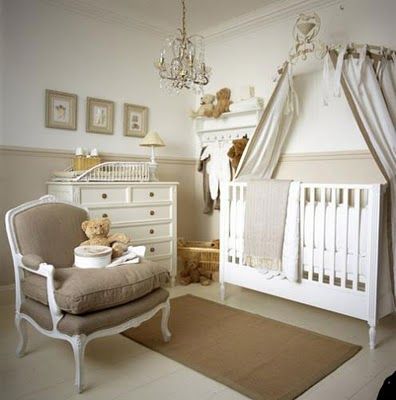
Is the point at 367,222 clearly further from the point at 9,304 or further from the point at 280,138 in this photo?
the point at 9,304

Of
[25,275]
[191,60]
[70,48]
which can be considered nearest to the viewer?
[25,275]

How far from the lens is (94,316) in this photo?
201 cm

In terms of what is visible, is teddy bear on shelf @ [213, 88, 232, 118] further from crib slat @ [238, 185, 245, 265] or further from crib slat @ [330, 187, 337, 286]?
crib slat @ [330, 187, 337, 286]

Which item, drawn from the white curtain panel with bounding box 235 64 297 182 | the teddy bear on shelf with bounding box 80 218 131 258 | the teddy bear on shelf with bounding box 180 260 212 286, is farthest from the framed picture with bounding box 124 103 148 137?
the teddy bear on shelf with bounding box 80 218 131 258

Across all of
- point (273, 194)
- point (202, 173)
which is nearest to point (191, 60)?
point (273, 194)

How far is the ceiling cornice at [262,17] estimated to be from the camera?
3.53 m

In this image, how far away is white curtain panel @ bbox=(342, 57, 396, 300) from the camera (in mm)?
2588

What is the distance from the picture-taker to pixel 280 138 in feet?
12.1

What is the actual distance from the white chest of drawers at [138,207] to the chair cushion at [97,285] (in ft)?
3.34

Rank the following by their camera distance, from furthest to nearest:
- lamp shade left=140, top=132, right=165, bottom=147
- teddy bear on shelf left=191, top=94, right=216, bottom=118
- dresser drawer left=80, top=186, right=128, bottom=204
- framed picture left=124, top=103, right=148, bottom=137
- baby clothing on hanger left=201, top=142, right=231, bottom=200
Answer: teddy bear on shelf left=191, top=94, right=216, bottom=118 → baby clothing on hanger left=201, top=142, right=231, bottom=200 → framed picture left=124, top=103, right=148, bottom=137 → lamp shade left=140, top=132, right=165, bottom=147 → dresser drawer left=80, top=186, right=128, bottom=204

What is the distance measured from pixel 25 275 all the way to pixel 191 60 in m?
1.71

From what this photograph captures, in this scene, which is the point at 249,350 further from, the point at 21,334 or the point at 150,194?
the point at 150,194

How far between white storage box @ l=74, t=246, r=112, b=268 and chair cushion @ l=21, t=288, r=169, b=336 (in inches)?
12.0

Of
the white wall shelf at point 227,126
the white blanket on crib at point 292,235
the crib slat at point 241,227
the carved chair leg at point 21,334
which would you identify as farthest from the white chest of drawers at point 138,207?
the white blanket on crib at point 292,235
